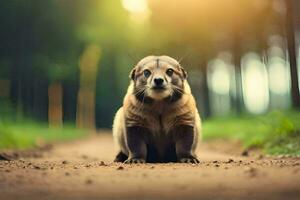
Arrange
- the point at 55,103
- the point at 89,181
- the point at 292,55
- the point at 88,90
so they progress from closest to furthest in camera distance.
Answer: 1. the point at 89,181
2. the point at 292,55
3. the point at 55,103
4. the point at 88,90

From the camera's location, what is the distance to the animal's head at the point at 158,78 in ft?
28.6

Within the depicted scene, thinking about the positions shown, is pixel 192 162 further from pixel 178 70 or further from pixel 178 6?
pixel 178 6

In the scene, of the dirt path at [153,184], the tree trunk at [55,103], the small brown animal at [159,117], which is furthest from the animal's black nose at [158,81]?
the tree trunk at [55,103]

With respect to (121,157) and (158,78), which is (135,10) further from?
(158,78)

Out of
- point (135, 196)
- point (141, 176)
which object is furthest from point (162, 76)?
point (135, 196)

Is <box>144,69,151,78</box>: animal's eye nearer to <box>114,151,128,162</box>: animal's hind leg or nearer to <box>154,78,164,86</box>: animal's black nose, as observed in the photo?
<box>154,78,164,86</box>: animal's black nose

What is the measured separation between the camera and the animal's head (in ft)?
28.6

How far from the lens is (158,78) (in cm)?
860

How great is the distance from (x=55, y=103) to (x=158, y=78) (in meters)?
33.4

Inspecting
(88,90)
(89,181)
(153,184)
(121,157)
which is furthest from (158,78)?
(88,90)

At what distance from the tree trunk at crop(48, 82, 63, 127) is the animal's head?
30.3 metres

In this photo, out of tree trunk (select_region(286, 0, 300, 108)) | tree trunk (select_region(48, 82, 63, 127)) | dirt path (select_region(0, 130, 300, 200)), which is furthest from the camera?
tree trunk (select_region(48, 82, 63, 127))

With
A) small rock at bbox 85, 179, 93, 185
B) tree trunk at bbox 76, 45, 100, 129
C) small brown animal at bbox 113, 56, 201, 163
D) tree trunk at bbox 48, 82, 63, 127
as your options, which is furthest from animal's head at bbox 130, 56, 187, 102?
tree trunk at bbox 76, 45, 100, 129

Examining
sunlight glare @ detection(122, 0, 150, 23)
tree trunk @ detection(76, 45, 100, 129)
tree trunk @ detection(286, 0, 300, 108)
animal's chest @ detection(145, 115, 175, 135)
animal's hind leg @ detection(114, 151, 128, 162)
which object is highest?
sunlight glare @ detection(122, 0, 150, 23)
